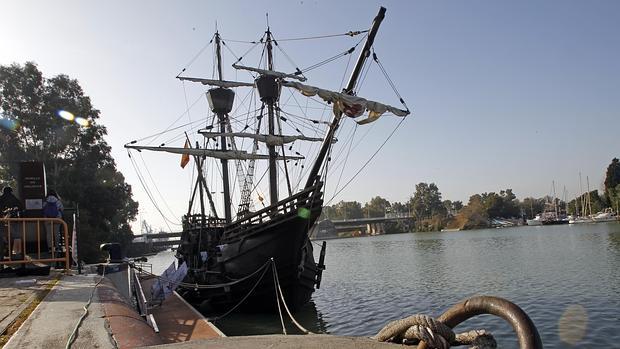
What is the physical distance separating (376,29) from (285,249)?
8.24 m

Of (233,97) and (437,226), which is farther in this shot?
(437,226)

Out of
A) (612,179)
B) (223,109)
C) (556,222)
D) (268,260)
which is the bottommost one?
(556,222)

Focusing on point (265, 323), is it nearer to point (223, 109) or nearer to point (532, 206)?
point (223, 109)

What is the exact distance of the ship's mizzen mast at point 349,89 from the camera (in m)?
15.7

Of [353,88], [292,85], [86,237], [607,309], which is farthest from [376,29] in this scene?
[86,237]

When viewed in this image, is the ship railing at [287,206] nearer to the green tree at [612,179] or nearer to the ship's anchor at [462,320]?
the ship's anchor at [462,320]

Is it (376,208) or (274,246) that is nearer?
(274,246)

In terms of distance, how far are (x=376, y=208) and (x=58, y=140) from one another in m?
132

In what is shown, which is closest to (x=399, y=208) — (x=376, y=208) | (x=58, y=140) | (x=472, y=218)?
(x=376, y=208)

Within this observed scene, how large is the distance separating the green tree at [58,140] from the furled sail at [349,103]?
24.3 metres

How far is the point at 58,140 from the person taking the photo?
37562 millimetres

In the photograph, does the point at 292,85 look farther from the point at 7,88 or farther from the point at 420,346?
the point at 7,88

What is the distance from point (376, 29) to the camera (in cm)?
1625

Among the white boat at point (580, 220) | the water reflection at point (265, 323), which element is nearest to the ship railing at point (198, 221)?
the water reflection at point (265, 323)
